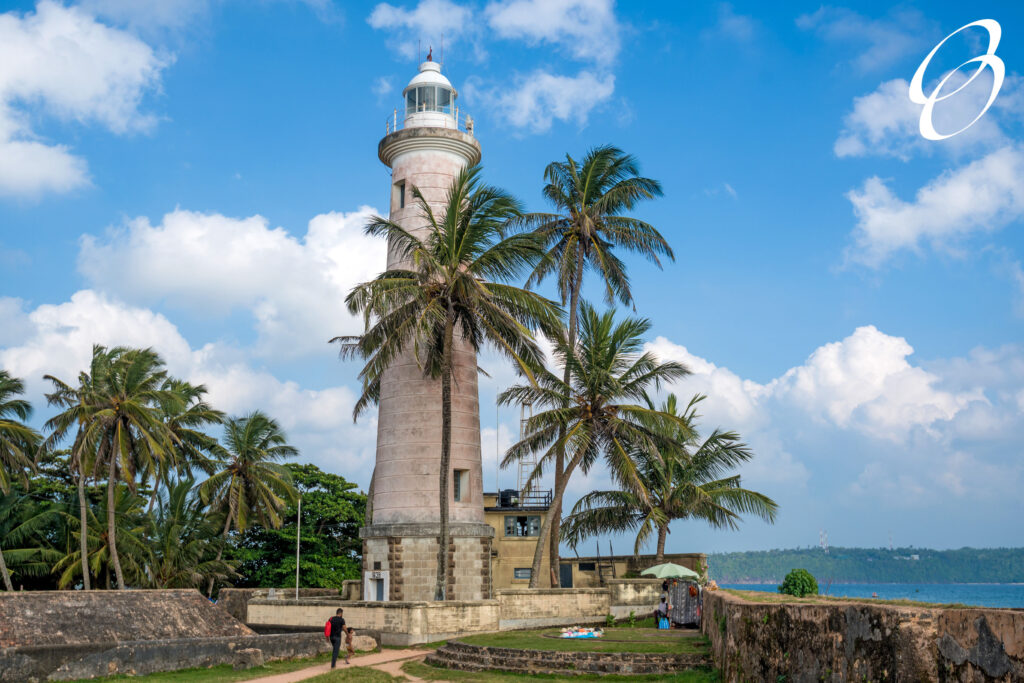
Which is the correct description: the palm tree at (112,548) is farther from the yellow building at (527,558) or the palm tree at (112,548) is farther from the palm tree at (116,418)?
the yellow building at (527,558)

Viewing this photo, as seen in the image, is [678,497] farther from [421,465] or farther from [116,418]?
[116,418]

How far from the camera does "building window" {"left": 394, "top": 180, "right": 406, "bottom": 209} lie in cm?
3519

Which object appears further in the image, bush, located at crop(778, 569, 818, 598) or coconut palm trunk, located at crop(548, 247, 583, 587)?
coconut palm trunk, located at crop(548, 247, 583, 587)

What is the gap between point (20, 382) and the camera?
40094 millimetres

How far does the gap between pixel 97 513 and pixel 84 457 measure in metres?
7.18

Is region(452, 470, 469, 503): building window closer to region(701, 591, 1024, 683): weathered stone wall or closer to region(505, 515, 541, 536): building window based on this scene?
region(505, 515, 541, 536): building window

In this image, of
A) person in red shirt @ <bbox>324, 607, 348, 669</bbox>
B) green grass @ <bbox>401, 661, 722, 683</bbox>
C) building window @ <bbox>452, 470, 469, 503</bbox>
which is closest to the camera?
green grass @ <bbox>401, 661, 722, 683</bbox>

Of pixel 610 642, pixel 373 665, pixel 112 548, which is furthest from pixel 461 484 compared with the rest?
pixel 112 548

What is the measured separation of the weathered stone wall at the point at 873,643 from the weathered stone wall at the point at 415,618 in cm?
1368

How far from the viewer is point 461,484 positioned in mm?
32969

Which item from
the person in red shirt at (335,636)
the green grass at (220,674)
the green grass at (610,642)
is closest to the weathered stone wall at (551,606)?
the green grass at (610,642)

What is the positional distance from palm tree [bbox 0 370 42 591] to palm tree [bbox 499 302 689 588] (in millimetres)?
20555

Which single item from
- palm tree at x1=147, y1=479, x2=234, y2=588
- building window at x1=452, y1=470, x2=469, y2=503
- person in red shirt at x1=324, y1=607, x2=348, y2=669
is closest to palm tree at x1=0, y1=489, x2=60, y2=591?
palm tree at x1=147, y1=479, x2=234, y2=588

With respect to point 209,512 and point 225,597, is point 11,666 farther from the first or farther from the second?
point 209,512
